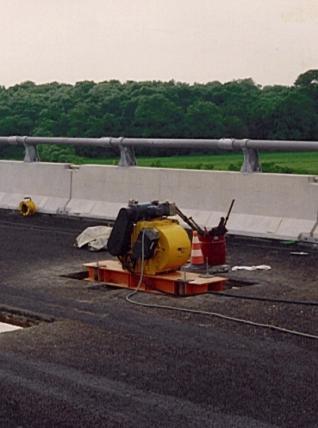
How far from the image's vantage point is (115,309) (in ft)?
29.9

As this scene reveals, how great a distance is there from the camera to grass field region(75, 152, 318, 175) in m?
14.0

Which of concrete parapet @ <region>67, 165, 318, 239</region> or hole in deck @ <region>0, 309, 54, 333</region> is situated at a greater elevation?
concrete parapet @ <region>67, 165, 318, 239</region>

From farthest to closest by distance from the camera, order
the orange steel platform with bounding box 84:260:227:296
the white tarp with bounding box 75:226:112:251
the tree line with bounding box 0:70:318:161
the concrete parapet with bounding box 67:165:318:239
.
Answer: the tree line with bounding box 0:70:318:161 < the concrete parapet with bounding box 67:165:318:239 < the white tarp with bounding box 75:226:112:251 < the orange steel platform with bounding box 84:260:227:296

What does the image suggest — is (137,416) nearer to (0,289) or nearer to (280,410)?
(280,410)

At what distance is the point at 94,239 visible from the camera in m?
12.8

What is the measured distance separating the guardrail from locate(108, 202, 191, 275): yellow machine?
11.6ft

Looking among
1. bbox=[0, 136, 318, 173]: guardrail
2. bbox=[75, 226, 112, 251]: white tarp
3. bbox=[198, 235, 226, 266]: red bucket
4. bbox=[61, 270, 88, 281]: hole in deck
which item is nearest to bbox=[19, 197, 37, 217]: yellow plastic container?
bbox=[0, 136, 318, 173]: guardrail

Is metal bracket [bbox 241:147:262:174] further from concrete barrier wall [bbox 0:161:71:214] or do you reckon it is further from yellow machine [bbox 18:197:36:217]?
yellow machine [bbox 18:197:36:217]

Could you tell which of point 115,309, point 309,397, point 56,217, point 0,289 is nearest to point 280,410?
point 309,397

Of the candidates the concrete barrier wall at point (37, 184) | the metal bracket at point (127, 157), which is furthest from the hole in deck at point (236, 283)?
the concrete barrier wall at point (37, 184)

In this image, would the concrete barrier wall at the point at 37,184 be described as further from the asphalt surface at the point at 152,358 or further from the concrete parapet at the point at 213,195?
the asphalt surface at the point at 152,358

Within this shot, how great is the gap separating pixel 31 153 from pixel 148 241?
8.30m

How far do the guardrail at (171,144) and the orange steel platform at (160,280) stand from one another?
3.68 m

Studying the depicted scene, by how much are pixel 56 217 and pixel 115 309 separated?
23.7ft
